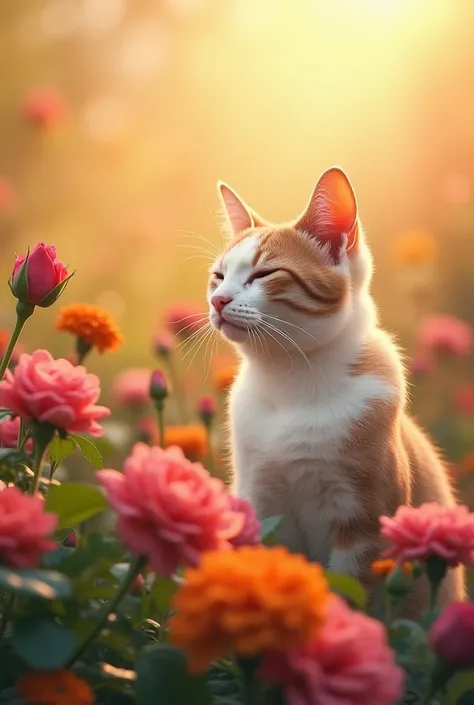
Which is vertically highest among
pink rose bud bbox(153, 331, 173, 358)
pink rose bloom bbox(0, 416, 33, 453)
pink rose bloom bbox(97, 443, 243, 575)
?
pink rose bloom bbox(97, 443, 243, 575)

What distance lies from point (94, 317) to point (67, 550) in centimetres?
44

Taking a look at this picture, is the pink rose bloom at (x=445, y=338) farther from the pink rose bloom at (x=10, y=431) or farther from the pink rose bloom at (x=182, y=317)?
the pink rose bloom at (x=10, y=431)

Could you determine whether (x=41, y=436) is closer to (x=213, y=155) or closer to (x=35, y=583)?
(x=35, y=583)

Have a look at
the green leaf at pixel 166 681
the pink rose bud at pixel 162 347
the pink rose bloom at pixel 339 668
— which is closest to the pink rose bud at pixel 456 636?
the pink rose bloom at pixel 339 668

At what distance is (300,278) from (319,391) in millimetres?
144

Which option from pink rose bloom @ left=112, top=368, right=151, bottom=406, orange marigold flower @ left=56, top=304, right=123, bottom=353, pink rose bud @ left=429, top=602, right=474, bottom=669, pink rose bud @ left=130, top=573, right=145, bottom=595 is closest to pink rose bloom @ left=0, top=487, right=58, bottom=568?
pink rose bud @ left=130, top=573, right=145, bottom=595

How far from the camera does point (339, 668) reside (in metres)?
0.52

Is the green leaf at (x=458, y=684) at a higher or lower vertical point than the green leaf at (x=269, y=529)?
lower

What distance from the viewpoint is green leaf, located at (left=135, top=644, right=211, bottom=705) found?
0.57m

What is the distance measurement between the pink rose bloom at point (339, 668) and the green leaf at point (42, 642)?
0.44ft

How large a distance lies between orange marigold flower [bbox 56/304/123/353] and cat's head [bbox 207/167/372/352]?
5.1 inches

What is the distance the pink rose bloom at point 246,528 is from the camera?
0.68 meters

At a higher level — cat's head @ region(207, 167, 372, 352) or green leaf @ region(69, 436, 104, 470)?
cat's head @ region(207, 167, 372, 352)

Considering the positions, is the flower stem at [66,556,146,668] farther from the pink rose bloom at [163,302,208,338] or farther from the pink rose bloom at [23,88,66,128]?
the pink rose bloom at [23,88,66,128]
